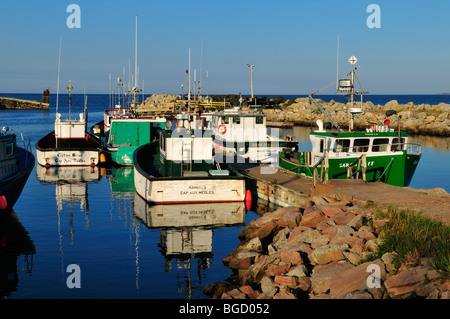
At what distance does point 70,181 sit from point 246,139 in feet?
42.0

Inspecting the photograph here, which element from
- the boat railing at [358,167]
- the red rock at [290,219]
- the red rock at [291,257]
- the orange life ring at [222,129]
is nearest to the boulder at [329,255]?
the red rock at [291,257]

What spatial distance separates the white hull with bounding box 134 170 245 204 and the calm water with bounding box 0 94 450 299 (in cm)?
58

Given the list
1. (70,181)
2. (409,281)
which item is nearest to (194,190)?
(70,181)

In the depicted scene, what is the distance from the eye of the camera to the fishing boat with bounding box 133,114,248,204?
2548cm

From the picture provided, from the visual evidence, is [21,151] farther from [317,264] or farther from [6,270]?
[317,264]

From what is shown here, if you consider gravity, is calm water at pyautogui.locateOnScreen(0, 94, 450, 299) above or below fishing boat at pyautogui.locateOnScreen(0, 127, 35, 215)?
below

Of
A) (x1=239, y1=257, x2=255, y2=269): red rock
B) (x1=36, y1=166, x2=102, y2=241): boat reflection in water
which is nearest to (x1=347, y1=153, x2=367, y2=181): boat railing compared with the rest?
(x1=239, y1=257, x2=255, y2=269): red rock

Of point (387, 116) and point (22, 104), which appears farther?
point (22, 104)

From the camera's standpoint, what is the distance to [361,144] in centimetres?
2730

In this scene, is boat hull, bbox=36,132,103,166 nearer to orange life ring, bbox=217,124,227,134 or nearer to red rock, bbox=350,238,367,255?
orange life ring, bbox=217,124,227,134

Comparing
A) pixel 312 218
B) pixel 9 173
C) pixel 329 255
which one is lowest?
pixel 329 255

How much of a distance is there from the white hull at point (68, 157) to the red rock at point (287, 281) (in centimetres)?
2948

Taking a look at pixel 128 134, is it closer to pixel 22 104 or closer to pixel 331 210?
pixel 331 210

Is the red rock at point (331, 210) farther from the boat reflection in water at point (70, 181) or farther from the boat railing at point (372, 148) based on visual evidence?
the boat reflection in water at point (70, 181)
